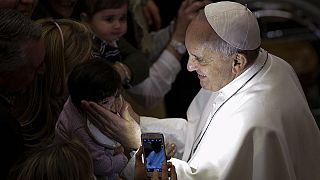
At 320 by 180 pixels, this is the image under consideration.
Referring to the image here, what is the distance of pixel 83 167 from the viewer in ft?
9.63

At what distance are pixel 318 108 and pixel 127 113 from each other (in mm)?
2884

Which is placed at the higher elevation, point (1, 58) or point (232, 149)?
point (1, 58)

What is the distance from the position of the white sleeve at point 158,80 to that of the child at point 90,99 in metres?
1.06

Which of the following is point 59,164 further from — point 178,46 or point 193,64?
point 178,46

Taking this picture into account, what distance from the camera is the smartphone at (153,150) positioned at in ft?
10.2

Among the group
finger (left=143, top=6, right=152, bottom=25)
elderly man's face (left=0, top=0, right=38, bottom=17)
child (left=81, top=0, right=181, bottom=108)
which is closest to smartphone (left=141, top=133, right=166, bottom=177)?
child (left=81, top=0, right=181, bottom=108)

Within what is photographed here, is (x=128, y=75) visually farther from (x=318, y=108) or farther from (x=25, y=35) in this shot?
(x=318, y=108)

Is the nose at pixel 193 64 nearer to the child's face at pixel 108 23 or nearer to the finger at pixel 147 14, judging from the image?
the child's face at pixel 108 23

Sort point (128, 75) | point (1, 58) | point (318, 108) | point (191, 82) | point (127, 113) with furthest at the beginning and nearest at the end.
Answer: point (318, 108), point (191, 82), point (128, 75), point (127, 113), point (1, 58)

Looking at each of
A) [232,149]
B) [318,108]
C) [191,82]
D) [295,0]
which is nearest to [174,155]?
[232,149]

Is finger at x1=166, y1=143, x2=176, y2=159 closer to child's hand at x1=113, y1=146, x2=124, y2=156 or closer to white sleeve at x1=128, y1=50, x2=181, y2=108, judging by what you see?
child's hand at x1=113, y1=146, x2=124, y2=156

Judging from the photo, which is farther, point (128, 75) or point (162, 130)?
point (128, 75)

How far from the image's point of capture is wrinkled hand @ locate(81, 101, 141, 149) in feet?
10.6

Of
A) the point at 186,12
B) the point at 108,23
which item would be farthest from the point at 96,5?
the point at 186,12
